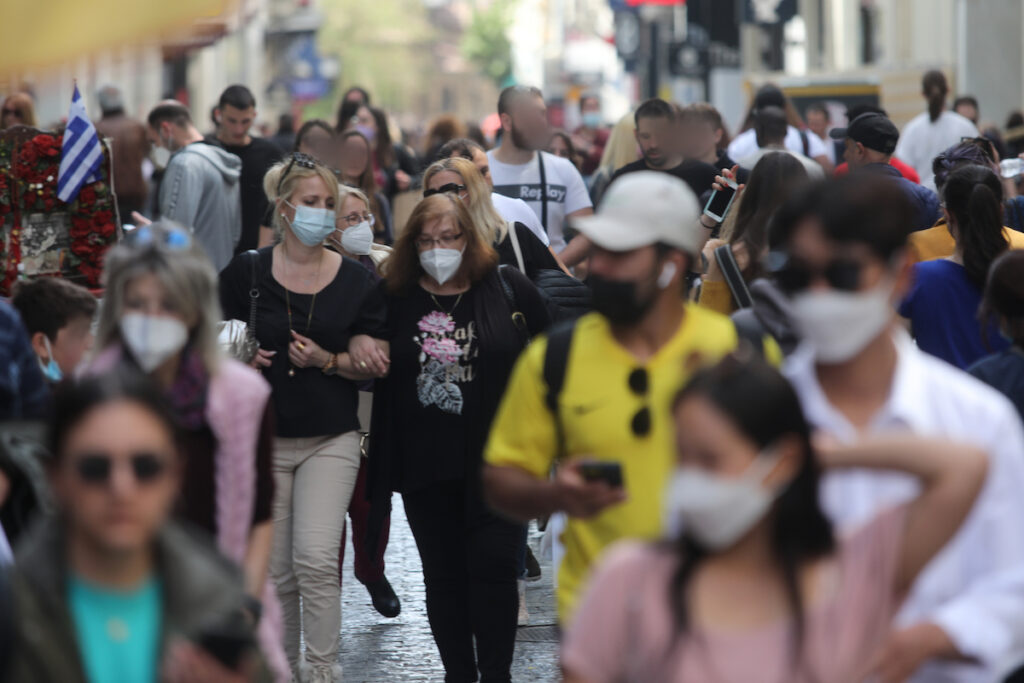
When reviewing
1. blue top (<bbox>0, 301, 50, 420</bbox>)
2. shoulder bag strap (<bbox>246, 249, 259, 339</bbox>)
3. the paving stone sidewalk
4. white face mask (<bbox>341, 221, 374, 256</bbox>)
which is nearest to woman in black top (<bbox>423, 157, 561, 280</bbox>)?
white face mask (<bbox>341, 221, 374, 256</bbox>)

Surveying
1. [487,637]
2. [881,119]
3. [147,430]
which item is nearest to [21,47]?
[147,430]

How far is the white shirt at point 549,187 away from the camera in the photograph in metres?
9.56

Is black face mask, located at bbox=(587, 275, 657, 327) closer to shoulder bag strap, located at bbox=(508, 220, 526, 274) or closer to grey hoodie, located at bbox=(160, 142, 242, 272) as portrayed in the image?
shoulder bag strap, located at bbox=(508, 220, 526, 274)

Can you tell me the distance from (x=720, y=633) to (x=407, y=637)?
16.0 ft

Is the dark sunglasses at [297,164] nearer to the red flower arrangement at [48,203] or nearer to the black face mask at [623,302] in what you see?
the red flower arrangement at [48,203]

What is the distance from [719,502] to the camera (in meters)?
2.64

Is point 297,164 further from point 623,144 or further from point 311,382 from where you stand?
point 623,144

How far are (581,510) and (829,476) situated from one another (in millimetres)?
647

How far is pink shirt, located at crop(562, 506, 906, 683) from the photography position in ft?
8.77

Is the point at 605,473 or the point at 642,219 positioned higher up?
the point at 642,219

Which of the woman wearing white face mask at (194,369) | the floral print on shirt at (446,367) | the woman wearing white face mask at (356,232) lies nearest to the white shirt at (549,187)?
the woman wearing white face mask at (356,232)

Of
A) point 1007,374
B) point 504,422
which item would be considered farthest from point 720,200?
point 504,422

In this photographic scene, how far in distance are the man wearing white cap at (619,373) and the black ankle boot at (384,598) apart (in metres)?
3.86

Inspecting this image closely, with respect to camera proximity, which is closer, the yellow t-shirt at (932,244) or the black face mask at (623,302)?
the black face mask at (623,302)
